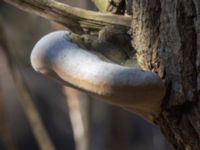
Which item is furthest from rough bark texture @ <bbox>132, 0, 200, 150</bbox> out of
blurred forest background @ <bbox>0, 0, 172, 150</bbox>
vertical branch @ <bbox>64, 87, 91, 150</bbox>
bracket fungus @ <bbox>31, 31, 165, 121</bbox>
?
blurred forest background @ <bbox>0, 0, 172, 150</bbox>

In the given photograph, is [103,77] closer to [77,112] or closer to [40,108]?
[77,112]

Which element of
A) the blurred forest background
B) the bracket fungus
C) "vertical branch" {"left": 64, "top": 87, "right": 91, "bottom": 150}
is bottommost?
the blurred forest background

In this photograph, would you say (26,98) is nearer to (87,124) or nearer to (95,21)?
(87,124)

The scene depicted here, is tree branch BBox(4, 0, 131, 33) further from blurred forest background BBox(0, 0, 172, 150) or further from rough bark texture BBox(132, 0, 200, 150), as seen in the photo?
blurred forest background BBox(0, 0, 172, 150)

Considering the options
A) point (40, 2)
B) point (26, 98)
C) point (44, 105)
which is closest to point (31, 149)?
point (44, 105)

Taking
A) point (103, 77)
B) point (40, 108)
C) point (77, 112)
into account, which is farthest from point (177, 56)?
point (40, 108)

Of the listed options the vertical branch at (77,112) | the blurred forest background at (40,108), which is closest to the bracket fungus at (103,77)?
the vertical branch at (77,112)
